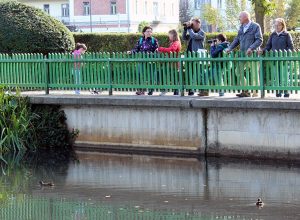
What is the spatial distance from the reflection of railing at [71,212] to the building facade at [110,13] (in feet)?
207

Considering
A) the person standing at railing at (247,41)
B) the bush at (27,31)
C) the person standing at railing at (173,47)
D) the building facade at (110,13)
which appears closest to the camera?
the person standing at railing at (247,41)

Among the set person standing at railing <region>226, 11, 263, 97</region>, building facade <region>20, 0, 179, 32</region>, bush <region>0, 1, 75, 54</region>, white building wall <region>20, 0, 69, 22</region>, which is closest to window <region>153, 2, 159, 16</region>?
building facade <region>20, 0, 179, 32</region>

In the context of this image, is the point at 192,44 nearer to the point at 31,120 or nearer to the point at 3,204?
the point at 31,120

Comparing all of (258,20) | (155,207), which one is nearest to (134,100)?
(155,207)

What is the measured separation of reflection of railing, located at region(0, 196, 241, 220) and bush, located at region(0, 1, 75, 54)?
366 inches

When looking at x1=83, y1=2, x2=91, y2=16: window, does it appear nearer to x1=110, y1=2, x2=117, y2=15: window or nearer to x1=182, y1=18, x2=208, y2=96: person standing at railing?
x1=110, y1=2, x2=117, y2=15: window

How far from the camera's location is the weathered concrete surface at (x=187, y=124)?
54.4ft

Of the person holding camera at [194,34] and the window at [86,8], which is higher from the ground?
the window at [86,8]

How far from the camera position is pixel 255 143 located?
55.5 feet

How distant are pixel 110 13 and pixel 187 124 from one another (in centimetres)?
6252

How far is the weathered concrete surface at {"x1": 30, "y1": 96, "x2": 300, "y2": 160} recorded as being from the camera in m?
16.6

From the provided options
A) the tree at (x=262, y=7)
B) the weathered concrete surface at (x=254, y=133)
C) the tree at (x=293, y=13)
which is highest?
the tree at (x=293, y=13)

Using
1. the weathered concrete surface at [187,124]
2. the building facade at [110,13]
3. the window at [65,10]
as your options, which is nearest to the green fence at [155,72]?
the weathered concrete surface at [187,124]

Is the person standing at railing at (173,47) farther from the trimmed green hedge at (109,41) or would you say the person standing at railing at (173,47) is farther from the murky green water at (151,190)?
the trimmed green hedge at (109,41)
